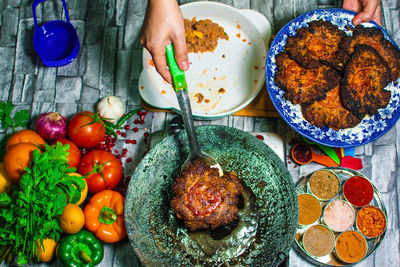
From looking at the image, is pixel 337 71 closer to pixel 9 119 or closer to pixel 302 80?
pixel 302 80

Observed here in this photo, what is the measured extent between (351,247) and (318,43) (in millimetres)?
1056

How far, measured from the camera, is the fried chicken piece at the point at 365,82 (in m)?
1.58

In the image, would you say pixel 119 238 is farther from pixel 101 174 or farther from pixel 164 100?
pixel 164 100

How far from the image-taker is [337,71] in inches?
64.1

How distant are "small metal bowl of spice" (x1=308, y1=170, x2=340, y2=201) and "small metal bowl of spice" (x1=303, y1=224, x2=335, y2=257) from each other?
171 millimetres

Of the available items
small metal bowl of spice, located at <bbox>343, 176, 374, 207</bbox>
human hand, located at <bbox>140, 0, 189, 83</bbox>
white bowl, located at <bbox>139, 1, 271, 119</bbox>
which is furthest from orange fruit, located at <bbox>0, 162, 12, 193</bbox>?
small metal bowl of spice, located at <bbox>343, 176, 374, 207</bbox>

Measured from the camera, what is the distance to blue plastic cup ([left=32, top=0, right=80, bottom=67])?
6.82ft

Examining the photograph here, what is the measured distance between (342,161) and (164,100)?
3.47 ft

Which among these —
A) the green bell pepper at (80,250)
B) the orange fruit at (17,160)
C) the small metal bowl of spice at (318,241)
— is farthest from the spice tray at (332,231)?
the orange fruit at (17,160)

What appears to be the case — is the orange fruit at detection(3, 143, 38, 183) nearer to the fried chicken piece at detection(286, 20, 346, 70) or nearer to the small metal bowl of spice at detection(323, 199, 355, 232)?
the fried chicken piece at detection(286, 20, 346, 70)

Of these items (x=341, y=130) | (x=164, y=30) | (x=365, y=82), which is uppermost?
(x=164, y=30)

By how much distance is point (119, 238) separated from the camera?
183 centimetres

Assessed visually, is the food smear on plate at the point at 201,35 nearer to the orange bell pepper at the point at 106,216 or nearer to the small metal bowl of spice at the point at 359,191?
the orange bell pepper at the point at 106,216

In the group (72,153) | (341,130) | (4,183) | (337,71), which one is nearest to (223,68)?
Answer: (337,71)
